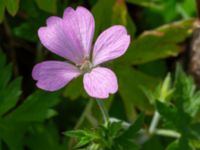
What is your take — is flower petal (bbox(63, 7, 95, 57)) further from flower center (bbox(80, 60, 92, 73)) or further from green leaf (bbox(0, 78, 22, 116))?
green leaf (bbox(0, 78, 22, 116))

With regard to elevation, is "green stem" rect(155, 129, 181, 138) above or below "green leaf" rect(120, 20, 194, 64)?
below

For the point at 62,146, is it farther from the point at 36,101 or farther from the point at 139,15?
the point at 139,15

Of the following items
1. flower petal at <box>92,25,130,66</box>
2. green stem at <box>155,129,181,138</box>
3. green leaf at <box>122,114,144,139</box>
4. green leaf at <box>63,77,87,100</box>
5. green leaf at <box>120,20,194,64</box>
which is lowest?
green stem at <box>155,129,181,138</box>

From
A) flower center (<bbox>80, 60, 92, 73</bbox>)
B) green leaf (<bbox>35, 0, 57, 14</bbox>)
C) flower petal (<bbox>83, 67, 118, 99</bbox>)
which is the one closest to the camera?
flower petal (<bbox>83, 67, 118, 99</bbox>)

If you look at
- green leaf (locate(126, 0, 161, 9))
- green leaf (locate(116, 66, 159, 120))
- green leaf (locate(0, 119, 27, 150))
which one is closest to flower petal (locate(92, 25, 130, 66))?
green leaf (locate(0, 119, 27, 150))

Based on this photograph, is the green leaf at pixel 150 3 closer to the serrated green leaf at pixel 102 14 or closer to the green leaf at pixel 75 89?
the serrated green leaf at pixel 102 14

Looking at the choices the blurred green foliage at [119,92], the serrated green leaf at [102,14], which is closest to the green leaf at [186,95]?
the blurred green foliage at [119,92]

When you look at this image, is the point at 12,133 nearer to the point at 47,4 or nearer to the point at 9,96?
the point at 9,96
